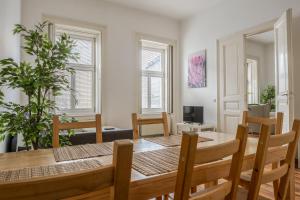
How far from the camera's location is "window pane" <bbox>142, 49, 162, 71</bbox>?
509 cm

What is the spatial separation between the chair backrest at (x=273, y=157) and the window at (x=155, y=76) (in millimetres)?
3873

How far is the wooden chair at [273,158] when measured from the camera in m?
0.95

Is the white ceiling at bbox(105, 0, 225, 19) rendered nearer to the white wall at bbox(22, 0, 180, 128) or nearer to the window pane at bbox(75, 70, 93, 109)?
the white wall at bbox(22, 0, 180, 128)

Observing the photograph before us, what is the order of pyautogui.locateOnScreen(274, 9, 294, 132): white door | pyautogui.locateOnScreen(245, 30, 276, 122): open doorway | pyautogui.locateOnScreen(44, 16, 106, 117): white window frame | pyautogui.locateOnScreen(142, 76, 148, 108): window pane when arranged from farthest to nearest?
pyautogui.locateOnScreen(245, 30, 276, 122): open doorway → pyautogui.locateOnScreen(142, 76, 148, 108): window pane → pyautogui.locateOnScreen(44, 16, 106, 117): white window frame → pyautogui.locateOnScreen(274, 9, 294, 132): white door

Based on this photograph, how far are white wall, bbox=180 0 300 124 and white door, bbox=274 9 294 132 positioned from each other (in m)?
0.25

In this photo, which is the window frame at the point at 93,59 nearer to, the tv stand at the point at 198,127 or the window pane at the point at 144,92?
the window pane at the point at 144,92

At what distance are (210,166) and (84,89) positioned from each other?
390 centimetres

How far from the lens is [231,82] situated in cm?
413

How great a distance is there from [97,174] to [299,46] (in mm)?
3599

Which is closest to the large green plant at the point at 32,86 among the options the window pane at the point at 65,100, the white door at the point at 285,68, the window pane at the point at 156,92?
the window pane at the point at 65,100

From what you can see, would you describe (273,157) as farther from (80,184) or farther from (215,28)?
(215,28)

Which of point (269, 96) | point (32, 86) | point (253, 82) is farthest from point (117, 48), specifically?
point (253, 82)

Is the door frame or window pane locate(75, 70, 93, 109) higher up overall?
the door frame

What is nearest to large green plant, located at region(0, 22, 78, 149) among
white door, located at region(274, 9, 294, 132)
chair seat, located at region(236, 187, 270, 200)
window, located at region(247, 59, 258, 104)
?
chair seat, located at region(236, 187, 270, 200)
